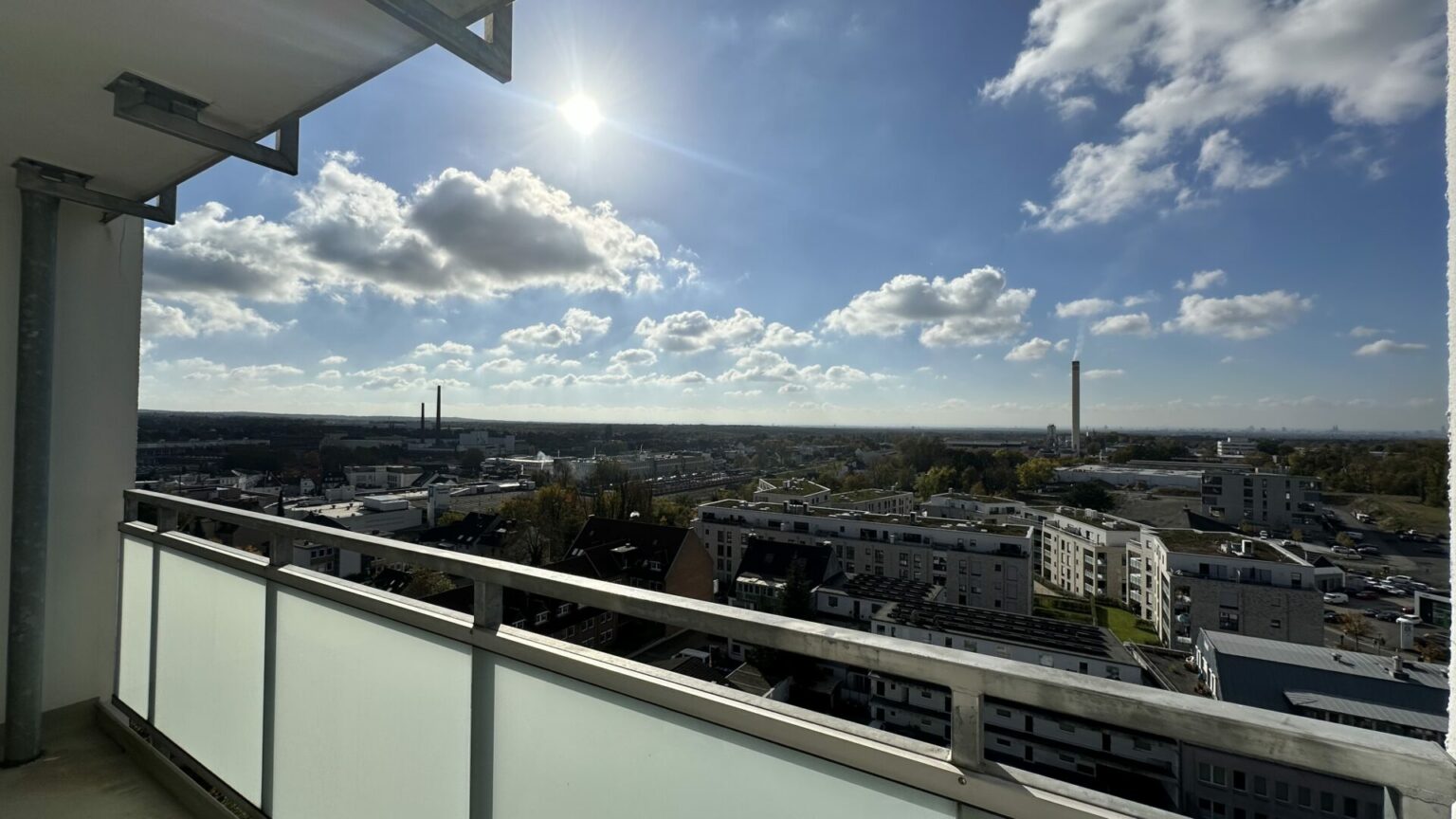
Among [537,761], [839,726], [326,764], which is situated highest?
[839,726]

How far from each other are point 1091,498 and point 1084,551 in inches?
212

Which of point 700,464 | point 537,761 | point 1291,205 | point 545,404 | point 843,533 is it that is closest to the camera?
point 537,761

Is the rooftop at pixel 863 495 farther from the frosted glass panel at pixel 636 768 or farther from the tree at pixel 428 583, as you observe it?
the frosted glass panel at pixel 636 768

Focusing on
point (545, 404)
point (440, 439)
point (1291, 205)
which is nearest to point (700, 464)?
point (545, 404)

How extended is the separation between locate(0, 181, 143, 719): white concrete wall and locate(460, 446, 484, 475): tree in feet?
70.5

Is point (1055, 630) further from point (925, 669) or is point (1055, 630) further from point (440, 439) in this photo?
point (440, 439)

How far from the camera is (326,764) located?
1297 millimetres

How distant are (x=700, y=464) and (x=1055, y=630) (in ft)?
77.8

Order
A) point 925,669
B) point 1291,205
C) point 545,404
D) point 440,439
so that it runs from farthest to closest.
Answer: point 545,404 → point 440,439 → point 1291,205 → point 925,669

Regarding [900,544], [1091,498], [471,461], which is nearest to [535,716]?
[900,544]

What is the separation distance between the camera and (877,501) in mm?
25656

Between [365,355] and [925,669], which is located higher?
[365,355]

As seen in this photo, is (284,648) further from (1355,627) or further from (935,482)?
(935,482)

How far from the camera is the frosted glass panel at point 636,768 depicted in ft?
2.46
